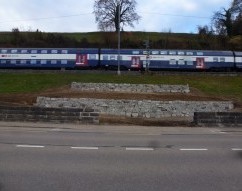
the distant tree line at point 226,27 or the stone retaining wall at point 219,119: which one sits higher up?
the distant tree line at point 226,27

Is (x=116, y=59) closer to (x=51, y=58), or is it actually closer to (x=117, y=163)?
(x=51, y=58)

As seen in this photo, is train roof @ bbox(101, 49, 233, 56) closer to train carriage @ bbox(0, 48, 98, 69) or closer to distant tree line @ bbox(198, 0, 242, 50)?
train carriage @ bbox(0, 48, 98, 69)

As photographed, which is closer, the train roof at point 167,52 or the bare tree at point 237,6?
the train roof at point 167,52

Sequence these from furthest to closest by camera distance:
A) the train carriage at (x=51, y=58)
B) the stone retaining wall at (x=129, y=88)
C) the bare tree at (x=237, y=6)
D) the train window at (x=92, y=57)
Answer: the bare tree at (x=237, y=6) → the train window at (x=92, y=57) → the train carriage at (x=51, y=58) → the stone retaining wall at (x=129, y=88)

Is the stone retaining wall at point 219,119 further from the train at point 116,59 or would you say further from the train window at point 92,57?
the train window at point 92,57

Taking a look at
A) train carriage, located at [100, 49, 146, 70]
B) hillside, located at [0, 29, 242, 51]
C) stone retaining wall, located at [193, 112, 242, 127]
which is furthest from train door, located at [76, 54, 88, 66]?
stone retaining wall, located at [193, 112, 242, 127]

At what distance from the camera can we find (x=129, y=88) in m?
46.3

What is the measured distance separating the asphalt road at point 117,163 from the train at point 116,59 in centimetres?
4631

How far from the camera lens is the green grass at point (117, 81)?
46.5 metres

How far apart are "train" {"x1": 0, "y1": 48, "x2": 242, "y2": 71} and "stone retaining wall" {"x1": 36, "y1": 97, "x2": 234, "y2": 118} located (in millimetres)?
21212

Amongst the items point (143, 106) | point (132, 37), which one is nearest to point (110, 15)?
point (132, 37)

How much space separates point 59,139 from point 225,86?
119 ft

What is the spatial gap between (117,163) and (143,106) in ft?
97.4

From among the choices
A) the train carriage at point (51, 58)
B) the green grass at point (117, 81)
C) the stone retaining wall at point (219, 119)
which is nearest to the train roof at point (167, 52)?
the train carriage at point (51, 58)
